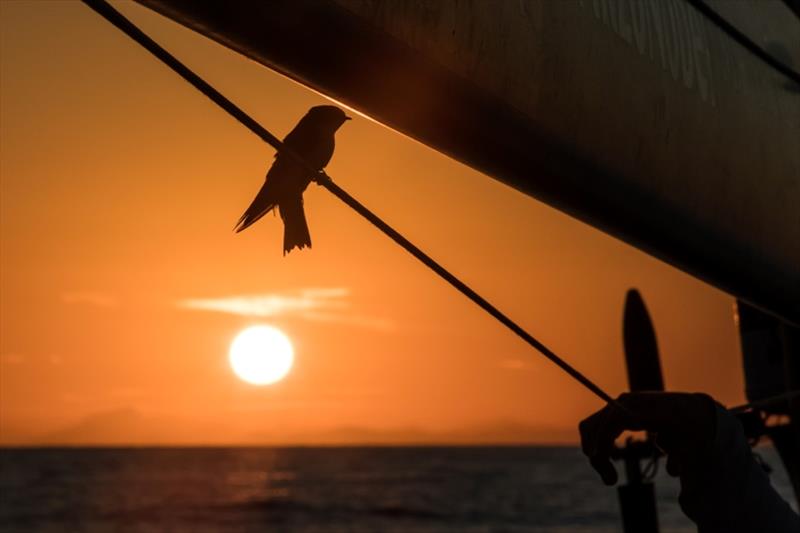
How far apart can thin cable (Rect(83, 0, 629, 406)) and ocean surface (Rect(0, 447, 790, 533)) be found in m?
41.8

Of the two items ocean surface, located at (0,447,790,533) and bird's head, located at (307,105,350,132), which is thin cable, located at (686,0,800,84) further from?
ocean surface, located at (0,447,790,533)

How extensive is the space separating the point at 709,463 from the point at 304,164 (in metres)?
0.89

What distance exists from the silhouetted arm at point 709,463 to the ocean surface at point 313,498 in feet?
137

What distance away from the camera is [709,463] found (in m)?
2.03

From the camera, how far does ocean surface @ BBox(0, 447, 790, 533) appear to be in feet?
156

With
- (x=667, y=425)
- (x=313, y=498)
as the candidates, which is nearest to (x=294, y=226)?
(x=667, y=425)

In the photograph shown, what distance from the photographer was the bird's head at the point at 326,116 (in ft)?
7.23

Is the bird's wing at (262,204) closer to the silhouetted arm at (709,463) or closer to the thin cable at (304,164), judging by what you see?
the thin cable at (304,164)

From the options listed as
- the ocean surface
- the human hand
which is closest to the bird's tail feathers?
the human hand

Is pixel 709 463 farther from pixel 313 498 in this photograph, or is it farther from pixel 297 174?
pixel 313 498

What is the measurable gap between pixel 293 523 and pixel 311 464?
45.2 metres

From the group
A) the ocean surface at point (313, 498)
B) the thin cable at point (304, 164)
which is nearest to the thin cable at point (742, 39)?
the thin cable at point (304, 164)

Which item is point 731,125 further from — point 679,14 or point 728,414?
point 728,414

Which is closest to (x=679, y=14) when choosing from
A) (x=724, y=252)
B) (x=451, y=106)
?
(x=724, y=252)
